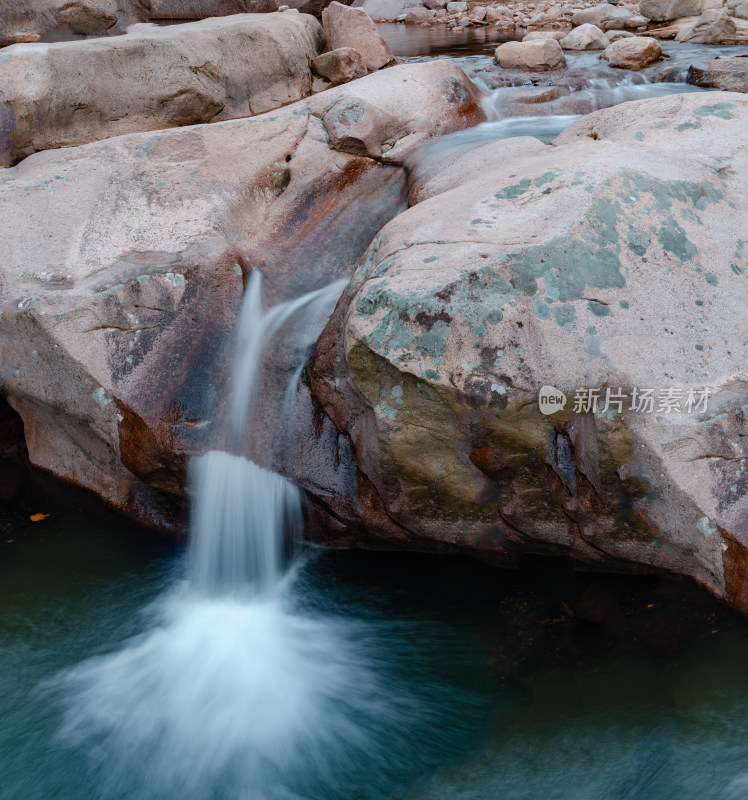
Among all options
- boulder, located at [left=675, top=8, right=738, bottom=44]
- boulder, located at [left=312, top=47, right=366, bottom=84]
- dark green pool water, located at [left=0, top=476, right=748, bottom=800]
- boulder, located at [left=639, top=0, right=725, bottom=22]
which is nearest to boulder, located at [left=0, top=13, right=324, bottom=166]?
boulder, located at [left=312, top=47, right=366, bottom=84]

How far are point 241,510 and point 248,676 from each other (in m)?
0.88

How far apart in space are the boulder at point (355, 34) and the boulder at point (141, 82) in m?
0.87

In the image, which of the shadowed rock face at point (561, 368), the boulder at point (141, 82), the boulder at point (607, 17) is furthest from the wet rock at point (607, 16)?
the shadowed rock face at point (561, 368)

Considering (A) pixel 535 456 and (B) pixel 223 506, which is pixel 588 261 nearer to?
(A) pixel 535 456

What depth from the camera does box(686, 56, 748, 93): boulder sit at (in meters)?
7.18

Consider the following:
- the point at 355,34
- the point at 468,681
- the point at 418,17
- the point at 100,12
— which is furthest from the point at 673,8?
the point at 468,681

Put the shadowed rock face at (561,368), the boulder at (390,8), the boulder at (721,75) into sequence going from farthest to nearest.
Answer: the boulder at (390,8), the boulder at (721,75), the shadowed rock face at (561,368)

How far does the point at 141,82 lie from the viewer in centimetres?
586

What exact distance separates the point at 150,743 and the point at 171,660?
0.45 meters

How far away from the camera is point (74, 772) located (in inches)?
118

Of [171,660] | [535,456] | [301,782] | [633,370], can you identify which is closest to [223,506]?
[171,660]

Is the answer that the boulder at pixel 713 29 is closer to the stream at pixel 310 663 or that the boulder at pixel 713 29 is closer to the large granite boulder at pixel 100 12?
the large granite boulder at pixel 100 12

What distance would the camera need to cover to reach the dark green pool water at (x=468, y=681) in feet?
9.15

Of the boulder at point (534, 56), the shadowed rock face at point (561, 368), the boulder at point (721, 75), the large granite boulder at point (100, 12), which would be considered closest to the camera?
the shadowed rock face at point (561, 368)
